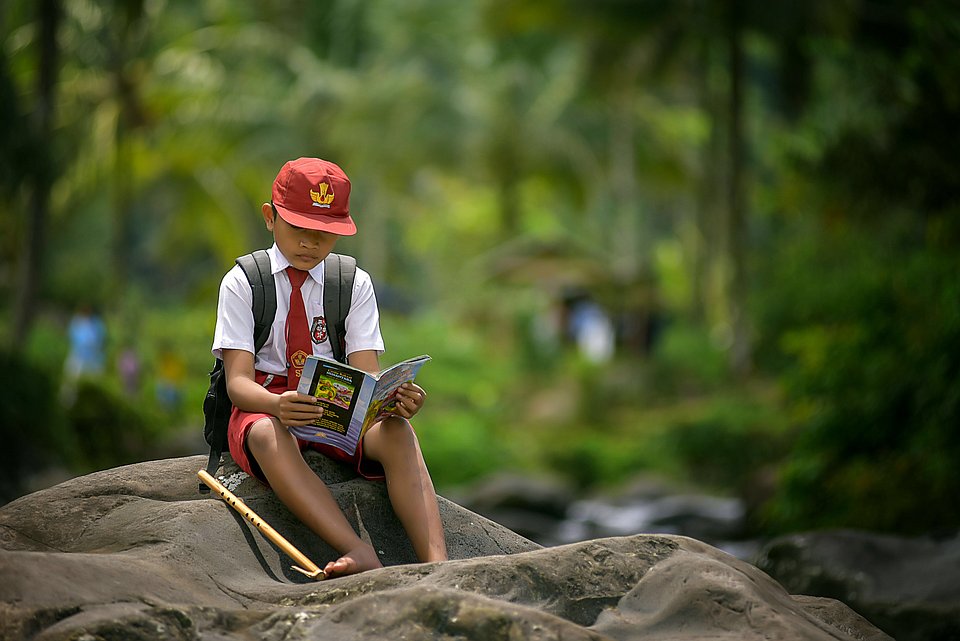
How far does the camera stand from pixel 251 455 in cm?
404

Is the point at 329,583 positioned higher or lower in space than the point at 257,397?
lower

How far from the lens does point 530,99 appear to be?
2944cm

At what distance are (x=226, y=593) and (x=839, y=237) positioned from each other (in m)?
14.4

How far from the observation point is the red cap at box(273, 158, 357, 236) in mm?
3992

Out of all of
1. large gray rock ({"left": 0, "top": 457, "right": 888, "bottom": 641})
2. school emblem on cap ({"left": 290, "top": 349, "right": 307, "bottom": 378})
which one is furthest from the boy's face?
large gray rock ({"left": 0, "top": 457, "right": 888, "bottom": 641})

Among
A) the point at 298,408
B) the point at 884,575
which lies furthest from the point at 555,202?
the point at 298,408

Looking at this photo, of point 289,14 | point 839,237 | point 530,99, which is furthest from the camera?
point 530,99

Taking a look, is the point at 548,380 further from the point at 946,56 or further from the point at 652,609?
the point at 652,609

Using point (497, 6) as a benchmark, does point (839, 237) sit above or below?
below

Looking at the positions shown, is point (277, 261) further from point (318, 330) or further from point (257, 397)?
point (257, 397)

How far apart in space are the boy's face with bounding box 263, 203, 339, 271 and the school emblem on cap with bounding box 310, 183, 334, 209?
0.28 ft

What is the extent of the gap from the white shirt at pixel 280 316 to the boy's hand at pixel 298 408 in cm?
33

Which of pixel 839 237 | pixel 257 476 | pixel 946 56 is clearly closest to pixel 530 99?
pixel 839 237

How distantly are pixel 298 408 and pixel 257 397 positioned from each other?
0.20 meters
